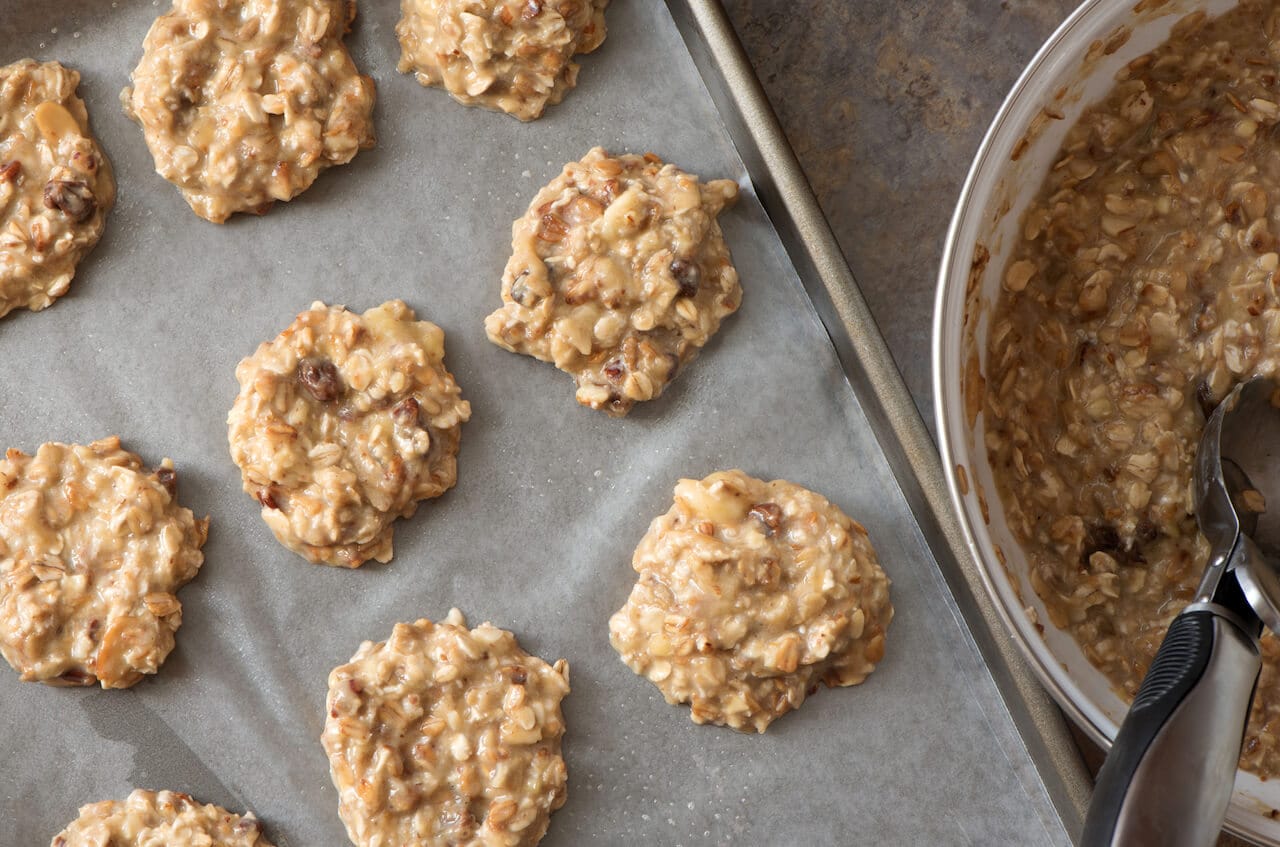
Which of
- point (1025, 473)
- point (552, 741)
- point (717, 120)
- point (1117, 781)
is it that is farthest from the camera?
point (717, 120)

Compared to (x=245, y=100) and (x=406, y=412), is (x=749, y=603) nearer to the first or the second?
(x=406, y=412)

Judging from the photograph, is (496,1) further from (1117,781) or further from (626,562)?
(1117,781)

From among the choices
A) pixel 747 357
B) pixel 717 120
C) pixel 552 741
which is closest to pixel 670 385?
pixel 747 357

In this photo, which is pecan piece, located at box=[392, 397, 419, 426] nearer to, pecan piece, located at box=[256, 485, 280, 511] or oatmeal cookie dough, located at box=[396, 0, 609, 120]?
pecan piece, located at box=[256, 485, 280, 511]

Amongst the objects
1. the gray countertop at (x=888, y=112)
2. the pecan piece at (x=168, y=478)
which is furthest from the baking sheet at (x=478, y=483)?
the gray countertop at (x=888, y=112)

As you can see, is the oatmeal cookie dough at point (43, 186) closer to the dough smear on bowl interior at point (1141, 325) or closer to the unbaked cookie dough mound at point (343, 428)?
the unbaked cookie dough mound at point (343, 428)

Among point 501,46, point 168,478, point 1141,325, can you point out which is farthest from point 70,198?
point 1141,325
